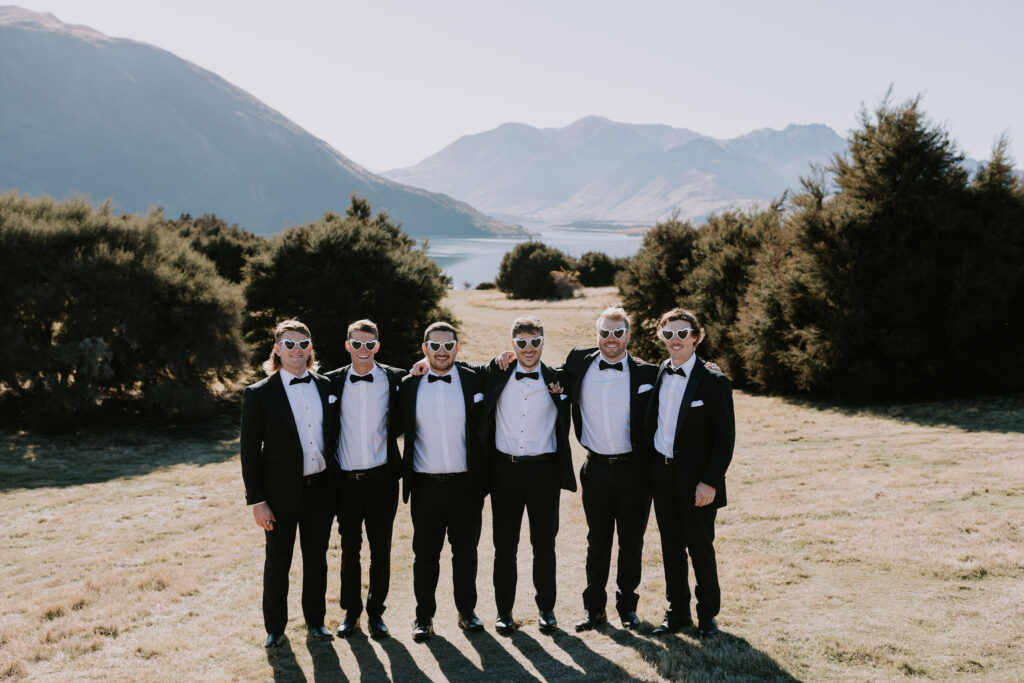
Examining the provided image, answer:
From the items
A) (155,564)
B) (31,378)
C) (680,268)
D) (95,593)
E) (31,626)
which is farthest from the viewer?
(680,268)

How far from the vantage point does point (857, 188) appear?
1720 centimetres

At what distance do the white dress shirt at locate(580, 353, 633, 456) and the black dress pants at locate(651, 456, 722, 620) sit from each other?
1.21ft

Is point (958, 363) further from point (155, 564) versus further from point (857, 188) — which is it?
point (155, 564)

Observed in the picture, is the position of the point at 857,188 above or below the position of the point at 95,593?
above

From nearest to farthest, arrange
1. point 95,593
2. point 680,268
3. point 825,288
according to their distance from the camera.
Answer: point 95,593, point 825,288, point 680,268

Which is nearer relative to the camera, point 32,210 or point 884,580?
point 884,580

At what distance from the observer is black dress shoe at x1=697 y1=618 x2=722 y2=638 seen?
207 inches

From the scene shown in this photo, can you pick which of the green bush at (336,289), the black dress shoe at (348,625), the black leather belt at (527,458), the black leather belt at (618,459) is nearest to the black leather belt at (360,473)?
the black leather belt at (527,458)

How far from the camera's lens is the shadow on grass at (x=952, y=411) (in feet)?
43.5

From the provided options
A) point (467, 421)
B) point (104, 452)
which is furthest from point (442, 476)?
point (104, 452)

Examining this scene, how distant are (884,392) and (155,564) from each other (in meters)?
17.8

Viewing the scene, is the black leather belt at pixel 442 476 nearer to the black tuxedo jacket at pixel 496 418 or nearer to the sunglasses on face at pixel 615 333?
the black tuxedo jacket at pixel 496 418

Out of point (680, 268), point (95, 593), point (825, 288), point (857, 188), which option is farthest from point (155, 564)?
point (680, 268)

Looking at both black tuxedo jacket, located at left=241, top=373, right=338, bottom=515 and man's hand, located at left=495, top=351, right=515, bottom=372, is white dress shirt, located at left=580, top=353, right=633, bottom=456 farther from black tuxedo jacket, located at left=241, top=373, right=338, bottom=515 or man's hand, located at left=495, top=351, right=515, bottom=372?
black tuxedo jacket, located at left=241, top=373, right=338, bottom=515
